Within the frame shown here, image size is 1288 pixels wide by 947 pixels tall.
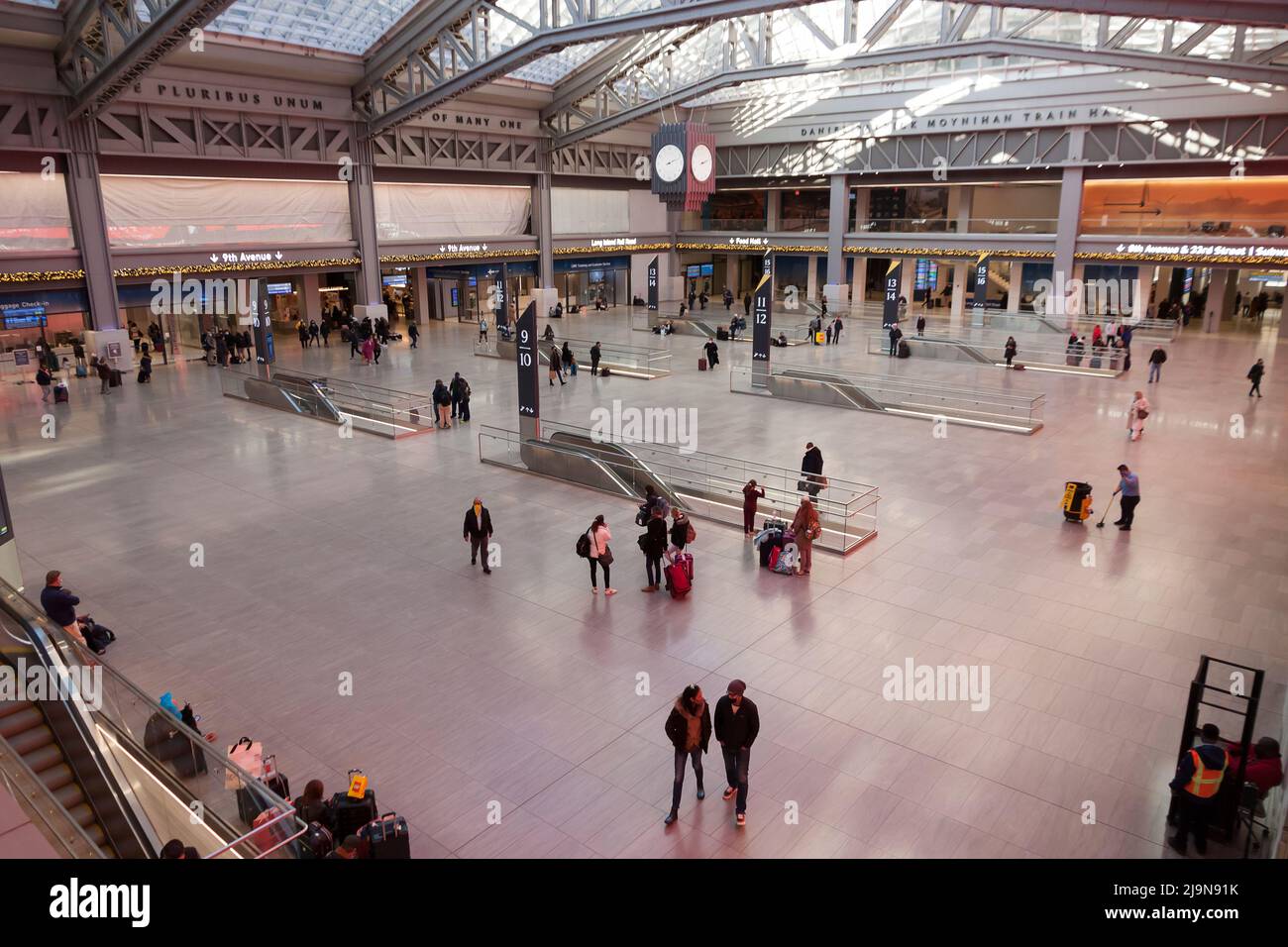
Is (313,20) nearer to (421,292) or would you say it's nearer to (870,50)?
(421,292)

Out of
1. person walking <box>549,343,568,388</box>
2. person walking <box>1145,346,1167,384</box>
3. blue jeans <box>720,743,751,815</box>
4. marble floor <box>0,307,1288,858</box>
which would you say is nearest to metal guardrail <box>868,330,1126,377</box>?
person walking <box>1145,346,1167,384</box>

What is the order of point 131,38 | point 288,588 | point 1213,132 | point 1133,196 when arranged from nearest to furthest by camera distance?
1. point 288,588
2. point 131,38
3. point 1213,132
4. point 1133,196

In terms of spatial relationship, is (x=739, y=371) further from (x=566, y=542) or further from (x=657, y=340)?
(x=566, y=542)

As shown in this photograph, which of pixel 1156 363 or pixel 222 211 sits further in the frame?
pixel 222 211

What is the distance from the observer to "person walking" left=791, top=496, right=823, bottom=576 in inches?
512

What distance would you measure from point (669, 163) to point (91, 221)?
21402mm

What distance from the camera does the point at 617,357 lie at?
3275cm

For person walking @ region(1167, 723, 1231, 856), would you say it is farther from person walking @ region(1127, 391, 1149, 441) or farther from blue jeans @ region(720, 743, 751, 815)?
person walking @ region(1127, 391, 1149, 441)

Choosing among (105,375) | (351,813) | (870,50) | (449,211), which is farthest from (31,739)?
(449,211)

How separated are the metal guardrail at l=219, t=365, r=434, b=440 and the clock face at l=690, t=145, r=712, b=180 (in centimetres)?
1433
